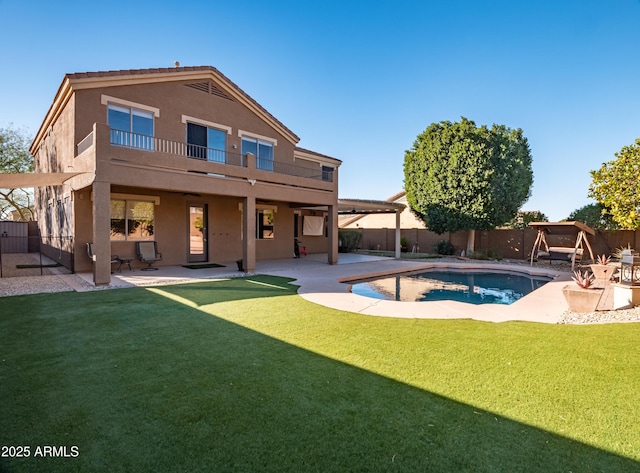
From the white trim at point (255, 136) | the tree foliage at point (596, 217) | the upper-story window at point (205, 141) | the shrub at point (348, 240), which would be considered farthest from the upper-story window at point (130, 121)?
the tree foliage at point (596, 217)

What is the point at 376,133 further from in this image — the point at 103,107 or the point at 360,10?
the point at 103,107

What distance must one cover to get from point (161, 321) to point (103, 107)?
33.3ft

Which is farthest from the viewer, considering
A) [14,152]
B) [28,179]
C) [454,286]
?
[14,152]

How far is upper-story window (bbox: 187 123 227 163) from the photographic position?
14938 mm

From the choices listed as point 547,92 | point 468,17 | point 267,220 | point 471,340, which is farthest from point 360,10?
point 471,340

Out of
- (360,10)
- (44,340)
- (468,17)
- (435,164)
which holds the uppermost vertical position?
(360,10)

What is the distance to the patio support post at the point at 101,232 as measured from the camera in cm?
974

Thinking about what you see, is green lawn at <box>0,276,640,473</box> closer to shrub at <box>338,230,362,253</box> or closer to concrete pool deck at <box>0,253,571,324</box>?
concrete pool deck at <box>0,253,571,324</box>

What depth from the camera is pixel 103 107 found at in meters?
12.3

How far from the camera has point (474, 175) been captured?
64.6 ft

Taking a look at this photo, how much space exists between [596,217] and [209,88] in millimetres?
22390

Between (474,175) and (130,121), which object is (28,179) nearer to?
(130,121)


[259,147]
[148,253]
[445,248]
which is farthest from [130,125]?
[445,248]

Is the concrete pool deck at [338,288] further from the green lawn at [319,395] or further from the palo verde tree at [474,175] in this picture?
the palo verde tree at [474,175]
